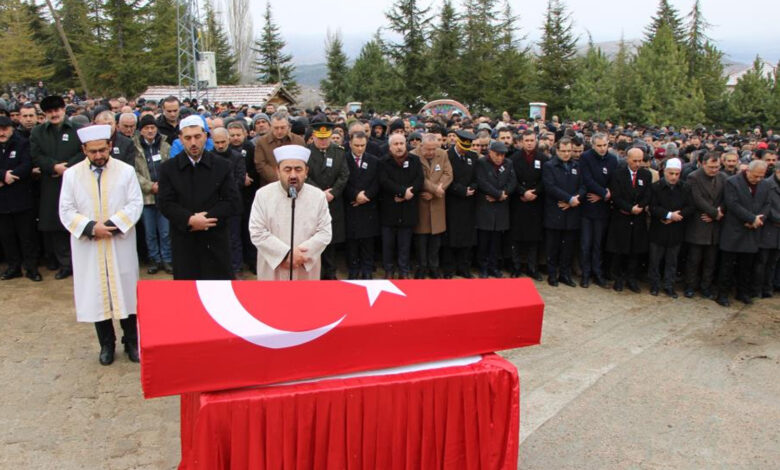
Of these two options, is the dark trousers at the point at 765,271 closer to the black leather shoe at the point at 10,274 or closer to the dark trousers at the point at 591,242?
the dark trousers at the point at 591,242

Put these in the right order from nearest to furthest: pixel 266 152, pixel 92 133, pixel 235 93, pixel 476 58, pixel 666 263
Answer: pixel 92 133
pixel 266 152
pixel 666 263
pixel 235 93
pixel 476 58

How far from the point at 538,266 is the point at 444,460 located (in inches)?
243

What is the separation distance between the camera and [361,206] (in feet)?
25.7

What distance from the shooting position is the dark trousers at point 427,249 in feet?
26.8

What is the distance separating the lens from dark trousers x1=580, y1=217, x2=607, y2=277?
27.4ft

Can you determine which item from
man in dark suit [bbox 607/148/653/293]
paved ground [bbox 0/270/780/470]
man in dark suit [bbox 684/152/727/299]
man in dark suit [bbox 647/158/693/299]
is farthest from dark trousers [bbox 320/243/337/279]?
man in dark suit [bbox 684/152/727/299]

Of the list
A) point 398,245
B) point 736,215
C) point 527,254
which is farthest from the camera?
point 527,254

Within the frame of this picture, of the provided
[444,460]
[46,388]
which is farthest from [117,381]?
[444,460]

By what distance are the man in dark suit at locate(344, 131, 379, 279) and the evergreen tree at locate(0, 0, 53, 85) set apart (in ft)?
105

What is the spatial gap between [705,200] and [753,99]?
27740mm

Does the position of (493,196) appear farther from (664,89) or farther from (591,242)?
(664,89)

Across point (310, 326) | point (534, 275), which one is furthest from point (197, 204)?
point (534, 275)

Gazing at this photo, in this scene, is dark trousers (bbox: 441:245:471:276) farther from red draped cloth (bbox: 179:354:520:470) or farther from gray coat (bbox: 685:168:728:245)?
red draped cloth (bbox: 179:354:520:470)

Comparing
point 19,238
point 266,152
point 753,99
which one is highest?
point 753,99
